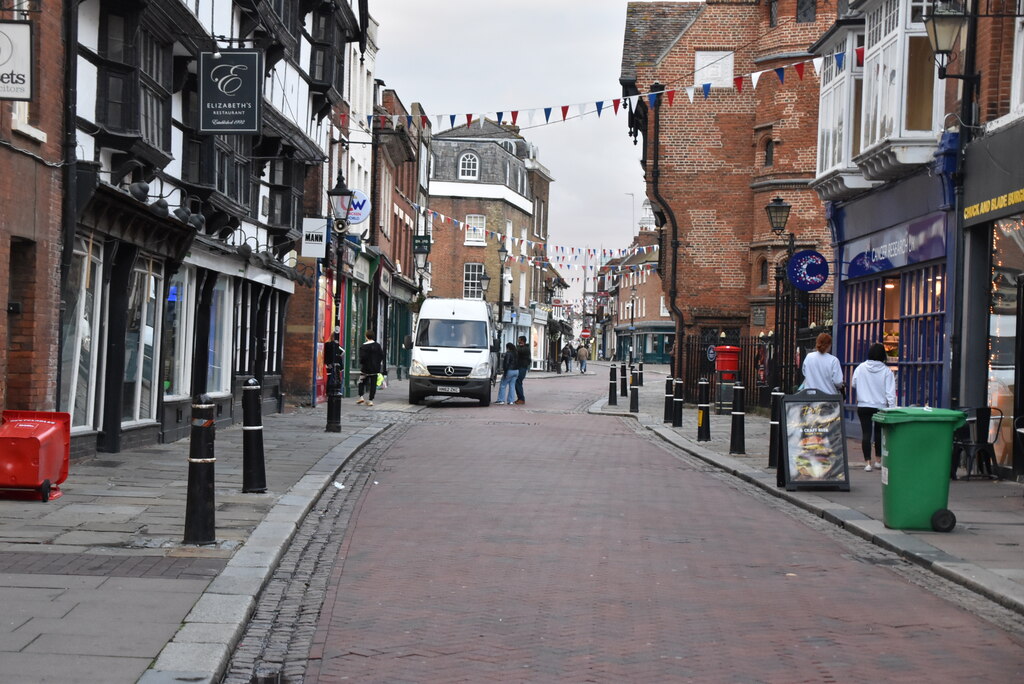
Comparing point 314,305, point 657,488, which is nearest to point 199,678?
point 657,488

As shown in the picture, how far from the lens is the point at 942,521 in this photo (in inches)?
447

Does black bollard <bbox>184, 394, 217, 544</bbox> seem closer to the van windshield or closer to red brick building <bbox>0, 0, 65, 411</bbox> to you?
red brick building <bbox>0, 0, 65, 411</bbox>

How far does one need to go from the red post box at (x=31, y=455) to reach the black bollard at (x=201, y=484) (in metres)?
2.19

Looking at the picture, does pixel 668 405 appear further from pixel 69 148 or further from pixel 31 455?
pixel 31 455

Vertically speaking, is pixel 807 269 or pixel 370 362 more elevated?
pixel 807 269

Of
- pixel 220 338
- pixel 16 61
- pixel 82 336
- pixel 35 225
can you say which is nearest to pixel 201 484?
pixel 16 61

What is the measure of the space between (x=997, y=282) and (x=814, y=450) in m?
4.33

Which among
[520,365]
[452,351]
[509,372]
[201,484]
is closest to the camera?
[201,484]

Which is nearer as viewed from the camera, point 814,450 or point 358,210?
point 814,450

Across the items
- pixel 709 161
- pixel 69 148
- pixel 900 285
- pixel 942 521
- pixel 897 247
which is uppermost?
pixel 709 161

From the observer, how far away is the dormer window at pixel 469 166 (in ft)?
285

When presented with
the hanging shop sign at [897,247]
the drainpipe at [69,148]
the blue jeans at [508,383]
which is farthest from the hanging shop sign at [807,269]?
the blue jeans at [508,383]

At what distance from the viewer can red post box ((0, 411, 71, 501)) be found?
10.9 meters

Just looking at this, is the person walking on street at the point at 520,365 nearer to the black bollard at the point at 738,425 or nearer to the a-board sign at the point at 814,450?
the black bollard at the point at 738,425
